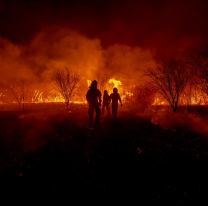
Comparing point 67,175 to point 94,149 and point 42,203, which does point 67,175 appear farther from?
point 94,149

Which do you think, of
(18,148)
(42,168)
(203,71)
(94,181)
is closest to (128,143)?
(94,181)

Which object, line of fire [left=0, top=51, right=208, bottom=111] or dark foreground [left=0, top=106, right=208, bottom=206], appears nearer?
dark foreground [left=0, top=106, right=208, bottom=206]

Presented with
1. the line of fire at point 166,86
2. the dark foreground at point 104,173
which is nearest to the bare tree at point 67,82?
the line of fire at point 166,86

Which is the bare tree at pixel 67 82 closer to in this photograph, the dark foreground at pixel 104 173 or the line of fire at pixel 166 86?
the line of fire at pixel 166 86

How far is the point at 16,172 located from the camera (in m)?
2.57

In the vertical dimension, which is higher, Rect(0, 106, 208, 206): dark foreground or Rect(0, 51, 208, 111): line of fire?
Rect(0, 51, 208, 111): line of fire

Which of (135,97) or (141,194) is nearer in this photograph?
(141,194)

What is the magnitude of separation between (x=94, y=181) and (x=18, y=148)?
291 cm

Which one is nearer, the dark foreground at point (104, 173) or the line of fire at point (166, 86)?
the dark foreground at point (104, 173)

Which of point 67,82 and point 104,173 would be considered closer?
point 104,173

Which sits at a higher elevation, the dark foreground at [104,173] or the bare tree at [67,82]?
the bare tree at [67,82]

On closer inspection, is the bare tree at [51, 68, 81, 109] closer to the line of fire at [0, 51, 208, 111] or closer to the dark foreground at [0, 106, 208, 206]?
the line of fire at [0, 51, 208, 111]

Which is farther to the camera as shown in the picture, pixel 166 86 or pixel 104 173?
pixel 166 86

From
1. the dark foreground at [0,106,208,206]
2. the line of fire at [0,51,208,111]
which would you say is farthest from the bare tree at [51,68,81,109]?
the dark foreground at [0,106,208,206]
